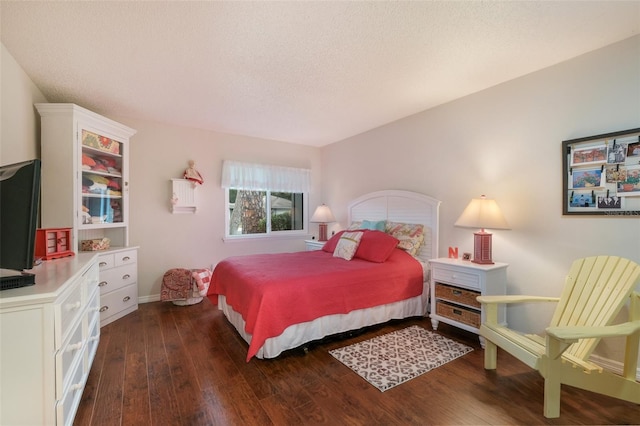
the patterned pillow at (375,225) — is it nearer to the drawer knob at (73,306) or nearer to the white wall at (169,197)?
the white wall at (169,197)

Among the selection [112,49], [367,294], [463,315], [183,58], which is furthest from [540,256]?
[112,49]

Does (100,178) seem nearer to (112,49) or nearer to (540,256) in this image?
(112,49)

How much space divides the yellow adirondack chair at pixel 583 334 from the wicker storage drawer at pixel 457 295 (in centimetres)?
44

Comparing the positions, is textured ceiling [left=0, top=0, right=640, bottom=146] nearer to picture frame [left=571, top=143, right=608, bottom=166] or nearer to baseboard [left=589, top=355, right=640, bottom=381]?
picture frame [left=571, top=143, right=608, bottom=166]

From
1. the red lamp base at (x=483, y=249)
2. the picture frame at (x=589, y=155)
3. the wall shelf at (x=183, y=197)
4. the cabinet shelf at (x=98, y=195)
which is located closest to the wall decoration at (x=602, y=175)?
the picture frame at (x=589, y=155)

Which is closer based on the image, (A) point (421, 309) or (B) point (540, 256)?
(B) point (540, 256)

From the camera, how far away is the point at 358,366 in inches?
85.7

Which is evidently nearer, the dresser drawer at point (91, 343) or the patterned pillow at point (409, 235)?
the dresser drawer at point (91, 343)

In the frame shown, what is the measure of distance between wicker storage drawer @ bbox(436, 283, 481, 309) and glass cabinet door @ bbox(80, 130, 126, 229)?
3725 millimetres

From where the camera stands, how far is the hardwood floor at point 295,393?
1646mm

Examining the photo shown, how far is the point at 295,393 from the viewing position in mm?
1871

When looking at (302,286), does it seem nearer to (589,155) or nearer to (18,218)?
(18,218)

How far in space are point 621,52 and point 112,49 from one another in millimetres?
3839

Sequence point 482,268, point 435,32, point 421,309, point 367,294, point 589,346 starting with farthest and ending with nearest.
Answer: point 421,309 < point 367,294 < point 482,268 < point 435,32 < point 589,346
